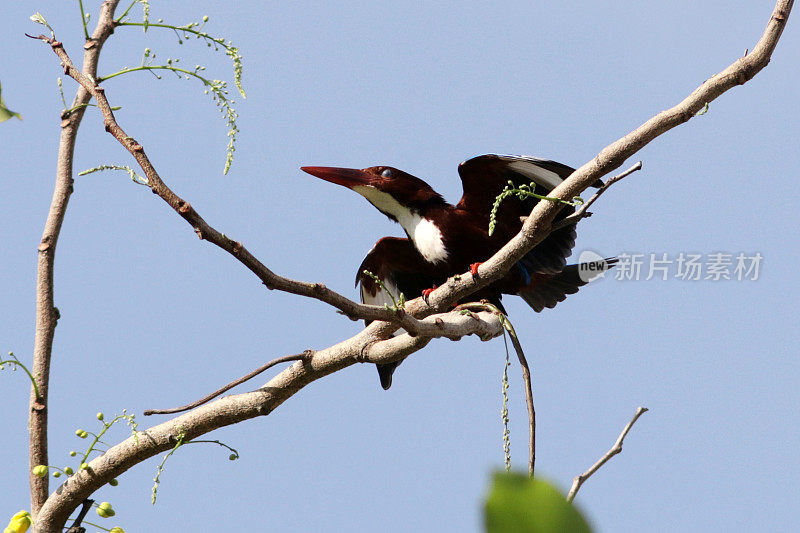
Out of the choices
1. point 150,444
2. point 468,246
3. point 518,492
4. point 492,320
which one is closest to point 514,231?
point 468,246

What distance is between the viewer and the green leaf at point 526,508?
1.42ft

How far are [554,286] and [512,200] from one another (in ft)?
1.72

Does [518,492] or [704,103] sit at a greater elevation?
[704,103]

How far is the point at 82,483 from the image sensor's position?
7.91 ft

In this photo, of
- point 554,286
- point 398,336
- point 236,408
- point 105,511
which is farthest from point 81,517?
point 554,286

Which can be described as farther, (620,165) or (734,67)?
(620,165)

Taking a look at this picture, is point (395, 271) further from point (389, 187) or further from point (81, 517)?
point (81, 517)

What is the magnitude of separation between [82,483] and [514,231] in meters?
2.02

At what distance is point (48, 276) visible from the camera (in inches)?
102

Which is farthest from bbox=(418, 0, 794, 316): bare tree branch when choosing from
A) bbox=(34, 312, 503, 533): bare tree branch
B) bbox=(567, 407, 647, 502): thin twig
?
bbox=(567, 407, 647, 502): thin twig

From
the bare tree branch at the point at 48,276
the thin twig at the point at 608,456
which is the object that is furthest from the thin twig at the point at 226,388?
the thin twig at the point at 608,456

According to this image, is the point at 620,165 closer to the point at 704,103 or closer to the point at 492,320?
the point at 704,103

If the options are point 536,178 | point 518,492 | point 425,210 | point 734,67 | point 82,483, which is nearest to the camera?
point 518,492

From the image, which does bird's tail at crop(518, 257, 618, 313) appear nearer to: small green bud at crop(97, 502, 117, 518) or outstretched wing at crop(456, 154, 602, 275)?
outstretched wing at crop(456, 154, 602, 275)
